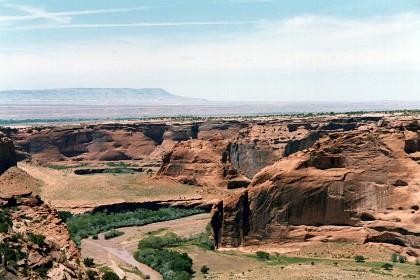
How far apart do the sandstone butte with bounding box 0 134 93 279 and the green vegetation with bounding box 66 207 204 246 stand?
4136 cm

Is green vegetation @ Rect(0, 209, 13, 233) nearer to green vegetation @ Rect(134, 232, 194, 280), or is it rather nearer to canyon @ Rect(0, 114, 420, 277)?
canyon @ Rect(0, 114, 420, 277)

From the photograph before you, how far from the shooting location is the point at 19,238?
3005 cm

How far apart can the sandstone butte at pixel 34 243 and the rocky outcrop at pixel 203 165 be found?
68959 millimetres

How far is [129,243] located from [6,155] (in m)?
42.5

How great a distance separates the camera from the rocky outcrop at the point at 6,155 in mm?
104562

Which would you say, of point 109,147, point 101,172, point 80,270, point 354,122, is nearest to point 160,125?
point 109,147

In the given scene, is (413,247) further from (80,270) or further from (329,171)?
(80,270)

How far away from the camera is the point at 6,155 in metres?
106

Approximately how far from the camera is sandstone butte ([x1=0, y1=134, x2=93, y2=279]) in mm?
28047

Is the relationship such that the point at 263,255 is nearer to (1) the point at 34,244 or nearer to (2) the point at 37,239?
(2) the point at 37,239

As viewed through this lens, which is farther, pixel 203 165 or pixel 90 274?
pixel 203 165

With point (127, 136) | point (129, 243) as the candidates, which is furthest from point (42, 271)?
point (127, 136)

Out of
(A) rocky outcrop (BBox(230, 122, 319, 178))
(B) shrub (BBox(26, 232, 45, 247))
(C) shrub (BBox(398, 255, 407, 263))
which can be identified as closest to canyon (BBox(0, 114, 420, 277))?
(A) rocky outcrop (BBox(230, 122, 319, 178))

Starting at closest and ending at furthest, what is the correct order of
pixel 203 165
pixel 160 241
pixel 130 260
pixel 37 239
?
pixel 37 239 → pixel 130 260 → pixel 160 241 → pixel 203 165
